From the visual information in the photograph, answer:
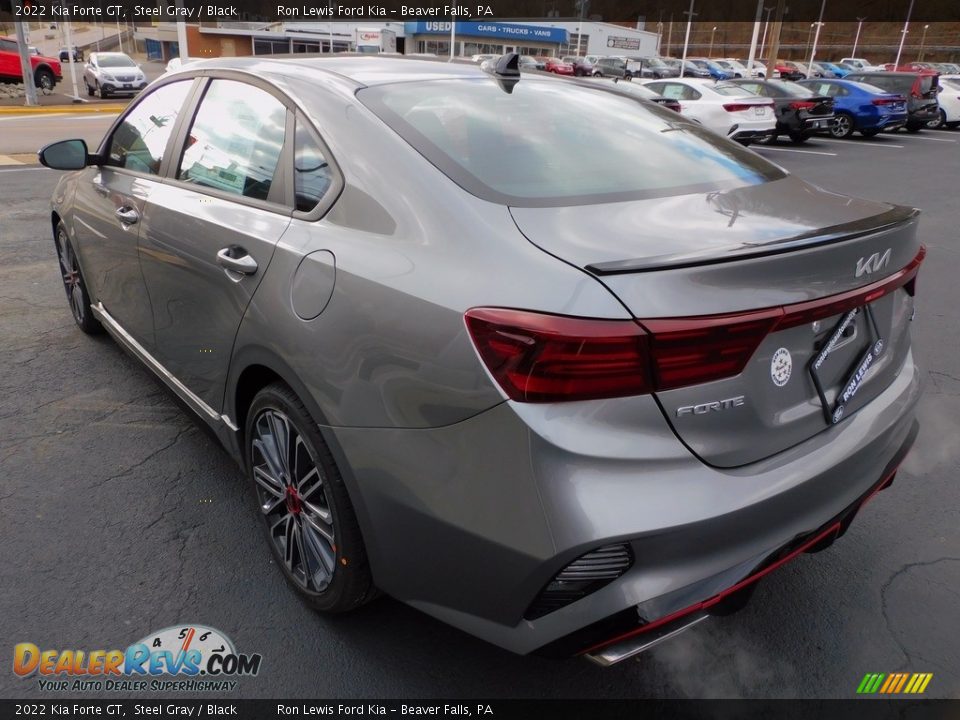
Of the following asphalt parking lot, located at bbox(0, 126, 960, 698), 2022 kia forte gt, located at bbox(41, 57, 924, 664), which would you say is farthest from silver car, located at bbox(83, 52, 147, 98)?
2022 kia forte gt, located at bbox(41, 57, 924, 664)

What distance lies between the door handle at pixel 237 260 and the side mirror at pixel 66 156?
5.34ft

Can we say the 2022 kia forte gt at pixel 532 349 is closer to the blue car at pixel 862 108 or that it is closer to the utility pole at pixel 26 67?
the blue car at pixel 862 108

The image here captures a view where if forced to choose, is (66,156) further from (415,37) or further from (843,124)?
(415,37)

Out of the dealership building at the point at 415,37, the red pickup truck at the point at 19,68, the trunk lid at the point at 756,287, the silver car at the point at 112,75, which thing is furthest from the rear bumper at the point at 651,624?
the dealership building at the point at 415,37

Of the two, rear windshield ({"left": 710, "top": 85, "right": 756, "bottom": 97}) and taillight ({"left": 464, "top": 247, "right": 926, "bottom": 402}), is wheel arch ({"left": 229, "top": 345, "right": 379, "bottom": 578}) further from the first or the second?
rear windshield ({"left": 710, "top": 85, "right": 756, "bottom": 97})

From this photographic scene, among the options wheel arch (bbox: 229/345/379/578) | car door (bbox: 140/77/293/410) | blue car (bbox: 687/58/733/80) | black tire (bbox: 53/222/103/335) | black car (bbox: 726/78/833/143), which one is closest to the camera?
wheel arch (bbox: 229/345/379/578)

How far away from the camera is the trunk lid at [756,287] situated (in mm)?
1628

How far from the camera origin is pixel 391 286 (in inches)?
73.0

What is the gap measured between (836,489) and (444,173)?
4.33 feet

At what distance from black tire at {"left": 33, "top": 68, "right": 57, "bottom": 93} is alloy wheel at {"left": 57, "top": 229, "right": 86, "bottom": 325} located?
87.3ft

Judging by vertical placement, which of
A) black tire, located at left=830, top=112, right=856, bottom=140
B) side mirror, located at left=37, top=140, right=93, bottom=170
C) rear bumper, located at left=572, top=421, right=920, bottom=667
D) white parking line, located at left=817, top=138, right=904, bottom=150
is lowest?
white parking line, located at left=817, top=138, right=904, bottom=150

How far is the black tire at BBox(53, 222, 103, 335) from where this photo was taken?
14.0 feet

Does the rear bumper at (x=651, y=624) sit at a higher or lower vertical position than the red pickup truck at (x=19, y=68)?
higher

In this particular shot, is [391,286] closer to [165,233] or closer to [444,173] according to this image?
[444,173]
